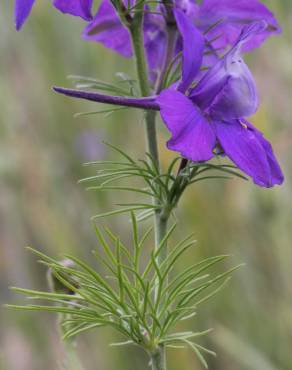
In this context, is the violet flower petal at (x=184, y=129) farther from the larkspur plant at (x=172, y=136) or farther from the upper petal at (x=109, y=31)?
the upper petal at (x=109, y=31)

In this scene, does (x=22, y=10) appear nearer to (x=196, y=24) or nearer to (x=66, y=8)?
(x=66, y=8)

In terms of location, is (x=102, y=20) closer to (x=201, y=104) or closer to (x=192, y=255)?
(x=201, y=104)

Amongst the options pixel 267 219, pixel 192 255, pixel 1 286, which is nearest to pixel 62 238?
pixel 192 255

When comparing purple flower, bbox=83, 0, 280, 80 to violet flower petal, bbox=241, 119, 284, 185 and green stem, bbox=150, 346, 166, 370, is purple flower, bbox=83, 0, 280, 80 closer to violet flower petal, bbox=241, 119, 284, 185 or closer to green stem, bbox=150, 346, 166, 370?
violet flower petal, bbox=241, 119, 284, 185

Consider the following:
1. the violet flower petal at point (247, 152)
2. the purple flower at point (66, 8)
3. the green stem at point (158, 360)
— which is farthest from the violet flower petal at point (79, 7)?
the green stem at point (158, 360)

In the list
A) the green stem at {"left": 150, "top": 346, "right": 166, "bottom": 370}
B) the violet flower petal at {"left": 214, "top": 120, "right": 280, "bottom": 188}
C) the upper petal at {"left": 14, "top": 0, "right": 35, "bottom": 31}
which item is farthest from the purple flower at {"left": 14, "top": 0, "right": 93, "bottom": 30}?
the green stem at {"left": 150, "top": 346, "right": 166, "bottom": 370}

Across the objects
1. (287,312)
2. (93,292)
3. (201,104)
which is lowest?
(287,312)

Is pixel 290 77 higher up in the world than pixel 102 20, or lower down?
lower down
